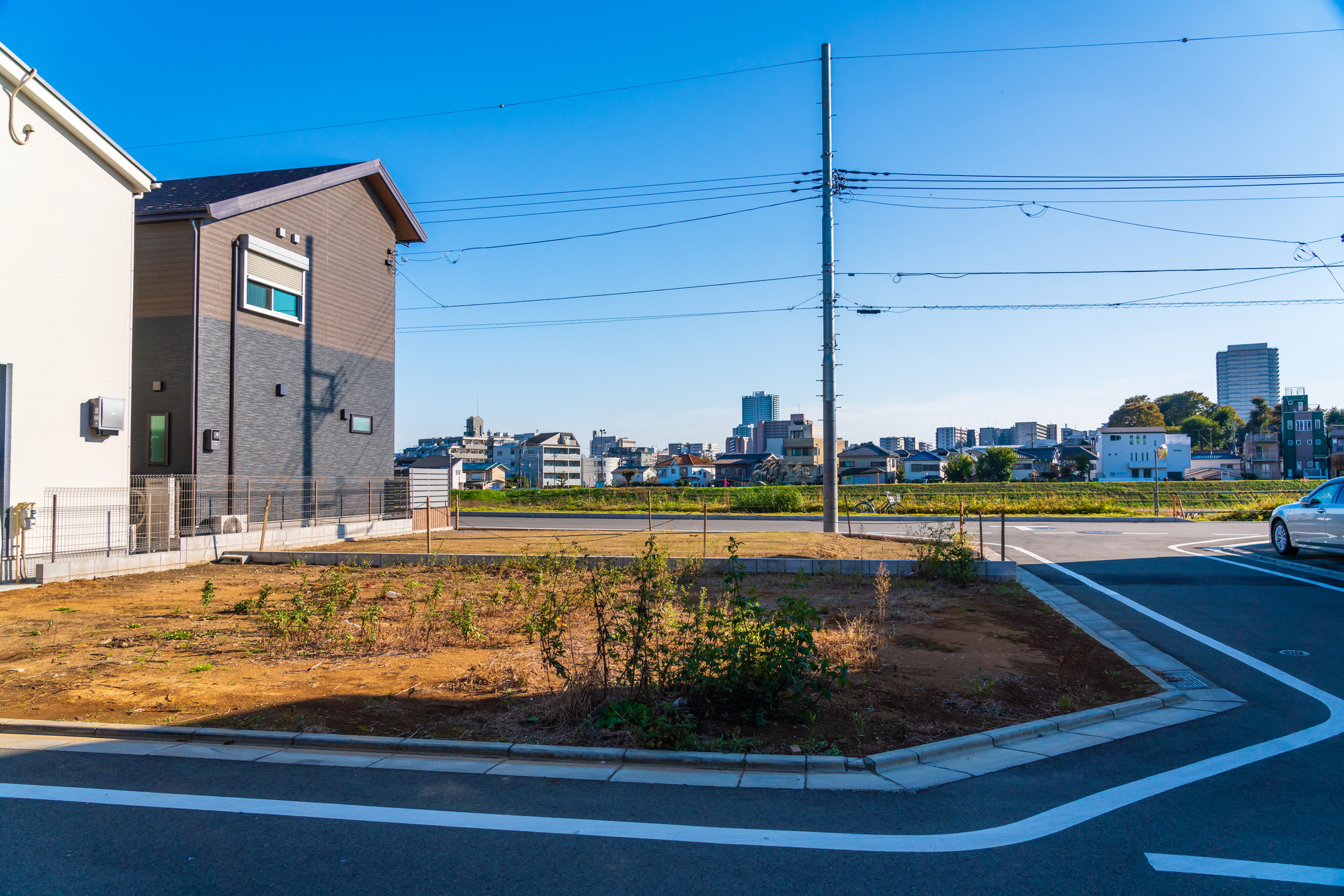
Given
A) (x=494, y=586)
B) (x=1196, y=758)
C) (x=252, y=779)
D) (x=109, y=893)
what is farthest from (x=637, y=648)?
(x=494, y=586)

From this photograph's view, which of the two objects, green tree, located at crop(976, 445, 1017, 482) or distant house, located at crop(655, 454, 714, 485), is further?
distant house, located at crop(655, 454, 714, 485)

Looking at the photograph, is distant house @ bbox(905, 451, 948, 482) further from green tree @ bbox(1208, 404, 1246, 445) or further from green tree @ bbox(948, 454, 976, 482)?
green tree @ bbox(1208, 404, 1246, 445)

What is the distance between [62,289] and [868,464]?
7960 cm

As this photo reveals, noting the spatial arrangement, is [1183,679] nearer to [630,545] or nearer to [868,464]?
[630,545]

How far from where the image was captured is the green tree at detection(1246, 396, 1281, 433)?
316ft

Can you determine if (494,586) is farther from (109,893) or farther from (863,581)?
(109,893)

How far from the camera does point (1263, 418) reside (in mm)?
99375

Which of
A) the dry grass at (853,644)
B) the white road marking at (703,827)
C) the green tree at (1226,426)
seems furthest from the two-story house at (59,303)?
the green tree at (1226,426)

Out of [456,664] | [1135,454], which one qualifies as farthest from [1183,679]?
[1135,454]

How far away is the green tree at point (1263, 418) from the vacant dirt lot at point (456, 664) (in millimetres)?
112701

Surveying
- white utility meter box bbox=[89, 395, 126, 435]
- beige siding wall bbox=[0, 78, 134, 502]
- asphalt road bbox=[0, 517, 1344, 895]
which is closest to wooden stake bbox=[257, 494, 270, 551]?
beige siding wall bbox=[0, 78, 134, 502]

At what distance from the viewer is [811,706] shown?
18.8 ft

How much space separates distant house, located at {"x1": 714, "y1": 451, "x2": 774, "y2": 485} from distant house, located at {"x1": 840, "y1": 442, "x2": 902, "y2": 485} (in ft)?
45.6

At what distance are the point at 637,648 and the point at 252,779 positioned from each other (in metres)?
2.80
